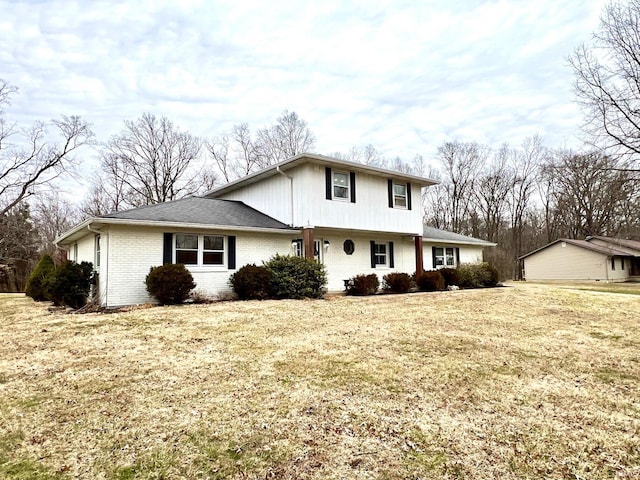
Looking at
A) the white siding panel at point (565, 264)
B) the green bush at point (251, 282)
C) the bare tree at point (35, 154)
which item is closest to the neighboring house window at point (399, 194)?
the green bush at point (251, 282)

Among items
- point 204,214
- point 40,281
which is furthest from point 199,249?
point 40,281

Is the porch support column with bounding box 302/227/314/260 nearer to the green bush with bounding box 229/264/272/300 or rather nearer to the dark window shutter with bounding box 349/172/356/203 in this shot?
A: the green bush with bounding box 229/264/272/300

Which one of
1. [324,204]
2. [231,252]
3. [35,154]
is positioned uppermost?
[35,154]

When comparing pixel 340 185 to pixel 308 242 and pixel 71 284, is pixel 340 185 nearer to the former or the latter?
pixel 308 242

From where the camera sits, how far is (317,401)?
13.1 ft

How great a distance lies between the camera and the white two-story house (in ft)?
36.6

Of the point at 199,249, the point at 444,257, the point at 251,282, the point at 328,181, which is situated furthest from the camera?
the point at 444,257

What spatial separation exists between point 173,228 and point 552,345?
404 inches

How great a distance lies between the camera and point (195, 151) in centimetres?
3078

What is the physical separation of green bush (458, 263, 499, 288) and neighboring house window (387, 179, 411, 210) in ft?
13.2

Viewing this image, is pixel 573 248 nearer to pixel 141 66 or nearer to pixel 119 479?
pixel 141 66

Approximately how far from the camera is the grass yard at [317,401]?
2895mm

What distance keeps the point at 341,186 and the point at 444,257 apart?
913cm

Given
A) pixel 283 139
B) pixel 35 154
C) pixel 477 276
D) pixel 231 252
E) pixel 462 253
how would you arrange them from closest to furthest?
pixel 231 252 < pixel 477 276 < pixel 462 253 < pixel 35 154 < pixel 283 139
